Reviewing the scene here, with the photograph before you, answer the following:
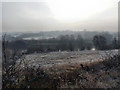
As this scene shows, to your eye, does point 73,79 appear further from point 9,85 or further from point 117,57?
point 117,57

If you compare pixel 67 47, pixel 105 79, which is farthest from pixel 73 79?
pixel 67 47

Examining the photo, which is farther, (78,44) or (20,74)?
(78,44)

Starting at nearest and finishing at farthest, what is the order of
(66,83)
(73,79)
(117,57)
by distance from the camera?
(66,83), (73,79), (117,57)

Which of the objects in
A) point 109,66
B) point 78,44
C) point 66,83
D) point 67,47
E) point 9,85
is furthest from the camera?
point 78,44

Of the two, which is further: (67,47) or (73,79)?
(67,47)

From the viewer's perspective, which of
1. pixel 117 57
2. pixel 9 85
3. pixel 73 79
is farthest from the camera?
pixel 117 57

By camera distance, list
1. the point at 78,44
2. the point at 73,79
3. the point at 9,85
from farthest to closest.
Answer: the point at 78,44 < the point at 73,79 < the point at 9,85

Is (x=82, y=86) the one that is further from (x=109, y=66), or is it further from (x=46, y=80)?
(x=109, y=66)

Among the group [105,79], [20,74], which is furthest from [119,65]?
[20,74]
